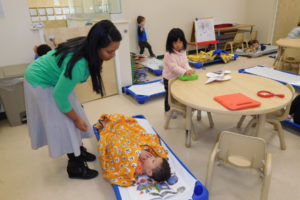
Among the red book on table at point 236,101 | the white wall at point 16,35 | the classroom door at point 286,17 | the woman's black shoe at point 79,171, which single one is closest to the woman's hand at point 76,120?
the woman's black shoe at point 79,171

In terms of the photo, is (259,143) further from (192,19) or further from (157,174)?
(192,19)

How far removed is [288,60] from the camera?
4117 mm

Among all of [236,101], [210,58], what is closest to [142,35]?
[210,58]

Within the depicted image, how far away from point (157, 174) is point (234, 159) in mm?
550

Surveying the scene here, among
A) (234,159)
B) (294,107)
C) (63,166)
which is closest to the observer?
(234,159)

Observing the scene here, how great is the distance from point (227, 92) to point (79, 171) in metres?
1.42

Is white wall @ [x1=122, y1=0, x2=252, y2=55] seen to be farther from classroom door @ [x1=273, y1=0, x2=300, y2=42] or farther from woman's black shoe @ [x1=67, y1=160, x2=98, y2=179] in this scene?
woman's black shoe @ [x1=67, y1=160, x2=98, y2=179]

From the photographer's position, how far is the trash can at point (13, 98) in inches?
99.7

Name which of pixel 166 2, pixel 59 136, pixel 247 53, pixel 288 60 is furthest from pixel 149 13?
Answer: pixel 59 136

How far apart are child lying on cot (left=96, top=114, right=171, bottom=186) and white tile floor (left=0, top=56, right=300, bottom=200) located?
178 mm

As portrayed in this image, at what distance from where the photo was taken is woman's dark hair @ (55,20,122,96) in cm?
112

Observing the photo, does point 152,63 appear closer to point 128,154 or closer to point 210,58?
point 210,58

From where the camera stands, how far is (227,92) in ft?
6.07

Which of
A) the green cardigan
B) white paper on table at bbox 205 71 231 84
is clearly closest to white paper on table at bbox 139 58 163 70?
white paper on table at bbox 205 71 231 84
